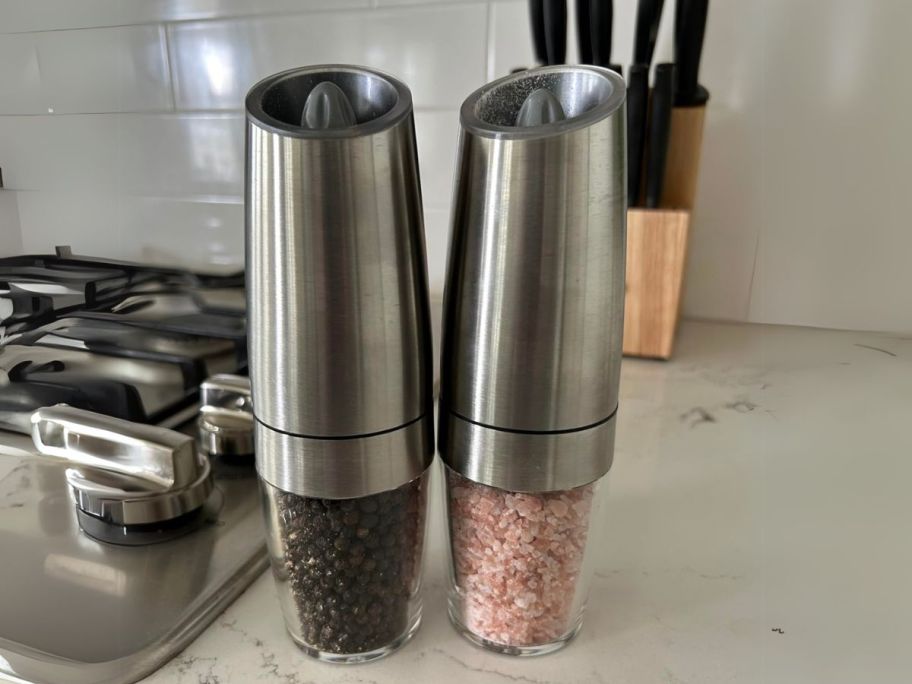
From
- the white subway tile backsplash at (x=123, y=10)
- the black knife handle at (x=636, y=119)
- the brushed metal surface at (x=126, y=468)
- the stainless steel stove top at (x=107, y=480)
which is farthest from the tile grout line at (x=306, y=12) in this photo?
the brushed metal surface at (x=126, y=468)

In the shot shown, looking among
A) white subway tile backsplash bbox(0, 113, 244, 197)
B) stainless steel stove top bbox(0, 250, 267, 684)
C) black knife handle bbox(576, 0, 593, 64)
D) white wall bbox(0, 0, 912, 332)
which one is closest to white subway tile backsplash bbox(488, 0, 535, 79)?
white wall bbox(0, 0, 912, 332)

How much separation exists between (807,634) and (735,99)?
1.87ft

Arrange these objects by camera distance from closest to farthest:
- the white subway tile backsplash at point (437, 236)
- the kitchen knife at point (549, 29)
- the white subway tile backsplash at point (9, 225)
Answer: the white subway tile backsplash at point (9, 225), the kitchen knife at point (549, 29), the white subway tile backsplash at point (437, 236)

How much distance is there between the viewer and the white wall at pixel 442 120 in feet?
2.13

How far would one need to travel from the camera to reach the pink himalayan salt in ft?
1.01

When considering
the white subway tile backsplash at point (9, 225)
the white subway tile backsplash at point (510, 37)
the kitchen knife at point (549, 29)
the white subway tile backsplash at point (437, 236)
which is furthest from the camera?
the white subway tile backsplash at point (437, 236)

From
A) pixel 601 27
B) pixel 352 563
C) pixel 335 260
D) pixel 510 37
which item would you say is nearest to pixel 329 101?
pixel 335 260

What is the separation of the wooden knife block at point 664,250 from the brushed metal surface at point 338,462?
1.43 ft

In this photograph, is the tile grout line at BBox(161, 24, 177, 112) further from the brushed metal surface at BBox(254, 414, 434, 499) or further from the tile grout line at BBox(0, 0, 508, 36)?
the brushed metal surface at BBox(254, 414, 434, 499)

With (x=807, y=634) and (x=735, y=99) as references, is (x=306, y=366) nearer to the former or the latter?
(x=807, y=634)

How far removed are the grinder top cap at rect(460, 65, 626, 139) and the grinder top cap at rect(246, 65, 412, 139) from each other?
3 cm

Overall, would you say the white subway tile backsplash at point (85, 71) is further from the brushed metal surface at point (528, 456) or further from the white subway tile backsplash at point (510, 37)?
the brushed metal surface at point (528, 456)

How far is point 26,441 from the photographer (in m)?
0.49

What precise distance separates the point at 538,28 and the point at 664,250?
0.24 metres
